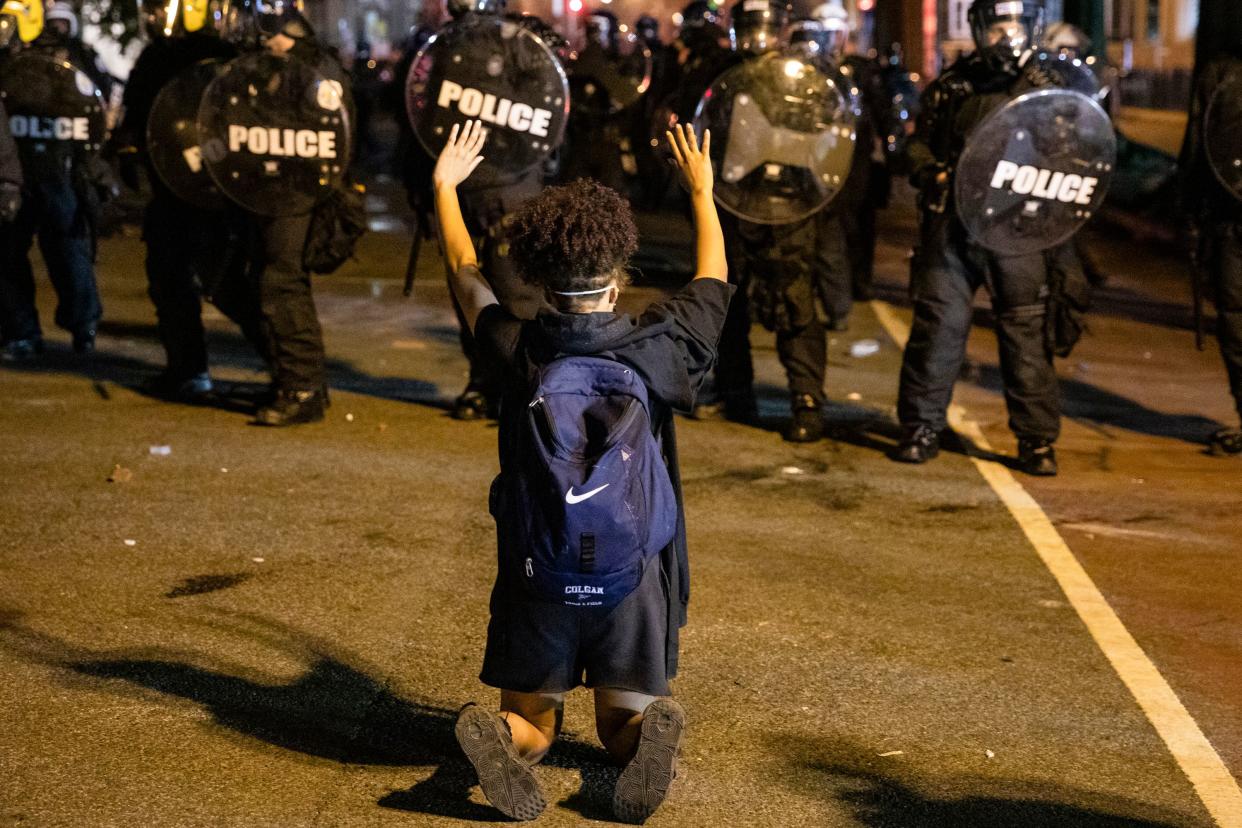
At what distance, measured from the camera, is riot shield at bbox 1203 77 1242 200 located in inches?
320

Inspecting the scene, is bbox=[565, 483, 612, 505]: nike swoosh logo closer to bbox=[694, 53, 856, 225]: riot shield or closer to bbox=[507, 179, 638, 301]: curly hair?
bbox=[507, 179, 638, 301]: curly hair

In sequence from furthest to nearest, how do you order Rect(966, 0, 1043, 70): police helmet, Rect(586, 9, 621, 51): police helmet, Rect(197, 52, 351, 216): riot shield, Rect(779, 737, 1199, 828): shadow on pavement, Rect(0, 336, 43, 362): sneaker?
Rect(586, 9, 621, 51): police helmet, Rect(0, 336, 43, 362): sneaker, Rect(197, 52, 351, 216): riot shield, Rect(966, 0, 1043, 70): police helmet, Rect(779, 737, 1199, 828): shadow on pavement

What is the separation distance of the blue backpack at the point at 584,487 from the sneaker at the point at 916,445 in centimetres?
421

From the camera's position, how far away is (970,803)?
14.6ft

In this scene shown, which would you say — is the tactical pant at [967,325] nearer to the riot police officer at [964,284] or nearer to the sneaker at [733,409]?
the riot police officer at [964,284]

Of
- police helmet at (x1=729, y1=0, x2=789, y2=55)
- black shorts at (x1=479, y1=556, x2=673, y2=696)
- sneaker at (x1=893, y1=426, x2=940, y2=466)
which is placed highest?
police helmet at (x1=729, y1=0, x2=789, y2=55)

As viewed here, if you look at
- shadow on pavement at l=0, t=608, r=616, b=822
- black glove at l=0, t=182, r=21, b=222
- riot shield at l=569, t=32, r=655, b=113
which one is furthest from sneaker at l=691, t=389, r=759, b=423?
riot shield at l=569, t=32, r=655, b=113

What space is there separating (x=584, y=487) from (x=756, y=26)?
4779 millimetres

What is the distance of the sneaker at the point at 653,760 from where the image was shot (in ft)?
13.6

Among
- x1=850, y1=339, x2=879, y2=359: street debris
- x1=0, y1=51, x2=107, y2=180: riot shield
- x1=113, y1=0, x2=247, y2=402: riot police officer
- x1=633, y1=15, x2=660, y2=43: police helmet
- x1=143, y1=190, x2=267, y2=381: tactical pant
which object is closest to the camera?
x1=113, y1=0, x2=247, y2=402: riot police officer

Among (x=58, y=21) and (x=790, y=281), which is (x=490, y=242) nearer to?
(x=790, y=281)

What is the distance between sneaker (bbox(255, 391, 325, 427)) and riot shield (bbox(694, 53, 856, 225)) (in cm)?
216

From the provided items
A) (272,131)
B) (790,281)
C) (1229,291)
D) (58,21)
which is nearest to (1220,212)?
(1229,291)

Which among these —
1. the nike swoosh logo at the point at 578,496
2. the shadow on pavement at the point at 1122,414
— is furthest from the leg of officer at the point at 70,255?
the nike swoosh logo at the point at 578,496
